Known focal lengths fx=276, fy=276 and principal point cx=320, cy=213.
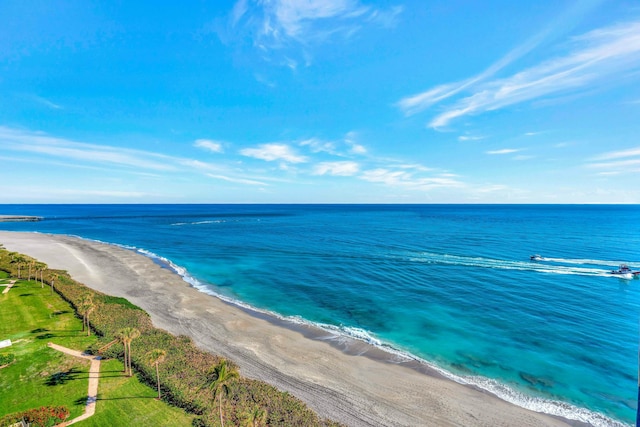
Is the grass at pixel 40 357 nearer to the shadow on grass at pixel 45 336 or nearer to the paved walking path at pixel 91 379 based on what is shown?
the shadow on grass at pixel 45 336

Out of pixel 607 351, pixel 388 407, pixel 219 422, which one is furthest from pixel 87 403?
pixel 607 351

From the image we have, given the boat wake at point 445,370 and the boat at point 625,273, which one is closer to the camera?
the boat wake at point 445,370

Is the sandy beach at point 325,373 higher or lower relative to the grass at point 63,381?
lower

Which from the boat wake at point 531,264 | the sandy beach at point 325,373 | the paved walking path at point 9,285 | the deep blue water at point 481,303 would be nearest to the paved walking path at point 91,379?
the sandy beach at point 325,373

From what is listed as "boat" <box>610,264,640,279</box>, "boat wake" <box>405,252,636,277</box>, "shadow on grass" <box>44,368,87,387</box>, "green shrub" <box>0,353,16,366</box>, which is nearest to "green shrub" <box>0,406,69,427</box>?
"shadow on grass" <box>44,368,87,387</box>

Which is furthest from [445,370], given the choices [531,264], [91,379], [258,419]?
[531,264]

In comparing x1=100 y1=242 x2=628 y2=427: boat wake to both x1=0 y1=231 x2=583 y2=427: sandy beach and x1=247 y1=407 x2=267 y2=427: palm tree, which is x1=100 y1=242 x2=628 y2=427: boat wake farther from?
x1=247 y1=407 x2=267 y2=427: palm tree
